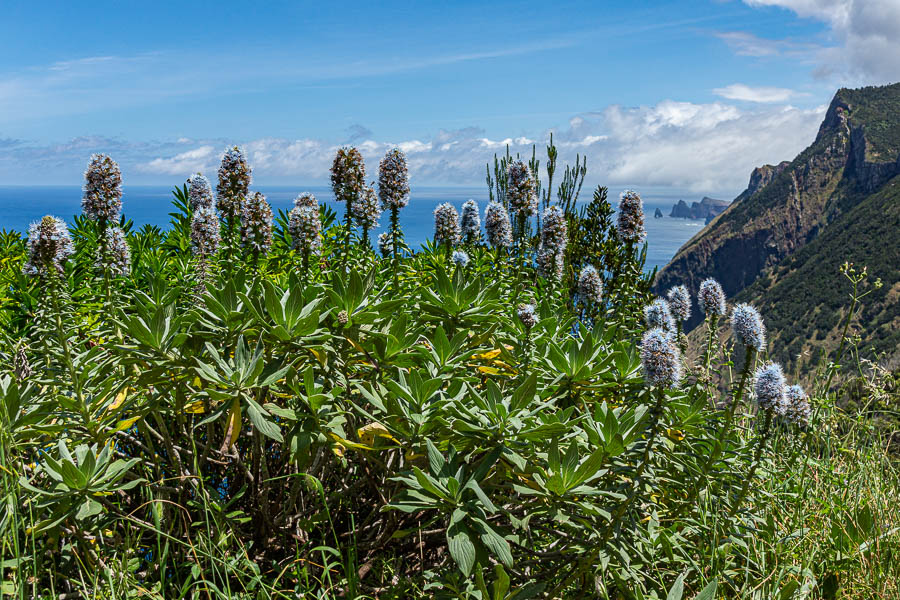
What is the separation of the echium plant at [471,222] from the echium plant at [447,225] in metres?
0.11

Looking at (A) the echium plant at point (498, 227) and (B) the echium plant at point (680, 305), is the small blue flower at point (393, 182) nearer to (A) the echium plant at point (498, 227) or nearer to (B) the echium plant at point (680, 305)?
(A) the echium plant at point (498, 227)

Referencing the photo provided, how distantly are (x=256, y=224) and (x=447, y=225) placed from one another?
2.07 m

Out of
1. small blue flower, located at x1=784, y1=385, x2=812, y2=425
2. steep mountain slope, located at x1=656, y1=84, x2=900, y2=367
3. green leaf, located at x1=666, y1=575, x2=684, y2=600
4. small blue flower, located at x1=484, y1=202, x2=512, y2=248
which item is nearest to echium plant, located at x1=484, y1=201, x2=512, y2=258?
small blue flower, located at x1=484, y1=202, x2=512, y2=248

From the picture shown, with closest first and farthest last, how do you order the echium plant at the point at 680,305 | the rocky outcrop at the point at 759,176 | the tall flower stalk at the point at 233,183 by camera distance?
the tall flower stalk at the point at 233,183, the echium plant at the point at 680,305, the rocky outcrop at the point at 759,176

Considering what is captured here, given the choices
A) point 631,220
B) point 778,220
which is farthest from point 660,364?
point 778,220

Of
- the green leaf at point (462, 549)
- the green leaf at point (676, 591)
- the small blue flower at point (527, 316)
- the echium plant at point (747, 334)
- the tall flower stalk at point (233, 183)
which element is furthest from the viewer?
the tall flower stalk at point (233, 183)

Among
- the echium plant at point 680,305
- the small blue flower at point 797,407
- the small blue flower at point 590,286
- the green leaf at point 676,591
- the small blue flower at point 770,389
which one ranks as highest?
the small blue flower at point 590,286

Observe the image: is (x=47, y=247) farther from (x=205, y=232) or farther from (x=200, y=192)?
(x=200, y=192)

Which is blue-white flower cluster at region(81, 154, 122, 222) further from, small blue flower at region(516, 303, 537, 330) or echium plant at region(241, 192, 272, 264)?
small blue flower at region(516, 303, 537, 330)

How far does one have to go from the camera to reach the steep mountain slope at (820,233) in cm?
6819

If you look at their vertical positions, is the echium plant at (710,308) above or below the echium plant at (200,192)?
below

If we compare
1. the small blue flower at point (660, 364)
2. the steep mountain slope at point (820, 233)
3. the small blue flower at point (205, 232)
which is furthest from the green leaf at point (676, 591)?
the steep mountain slope at point (820, 233)

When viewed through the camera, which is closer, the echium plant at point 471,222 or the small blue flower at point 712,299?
the small blue flower at point 712,299

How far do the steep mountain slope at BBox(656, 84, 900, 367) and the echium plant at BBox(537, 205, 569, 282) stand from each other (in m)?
57.4
